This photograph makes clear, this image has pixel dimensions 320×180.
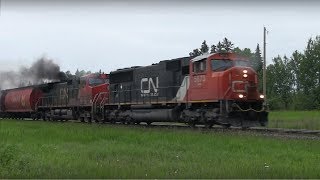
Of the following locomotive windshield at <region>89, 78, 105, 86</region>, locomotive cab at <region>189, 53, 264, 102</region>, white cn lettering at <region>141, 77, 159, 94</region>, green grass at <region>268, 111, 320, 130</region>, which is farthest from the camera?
locomotive windshield at <region>89, 78, 105, 86</region>

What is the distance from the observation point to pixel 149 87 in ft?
80.8

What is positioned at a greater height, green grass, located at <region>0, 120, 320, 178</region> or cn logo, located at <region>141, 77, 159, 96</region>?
cn logo, located at <region>141, 77, 159, 96</region>

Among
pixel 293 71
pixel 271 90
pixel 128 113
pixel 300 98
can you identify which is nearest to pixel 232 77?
pixel 128 113

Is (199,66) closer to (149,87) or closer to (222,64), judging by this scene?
(222,64)

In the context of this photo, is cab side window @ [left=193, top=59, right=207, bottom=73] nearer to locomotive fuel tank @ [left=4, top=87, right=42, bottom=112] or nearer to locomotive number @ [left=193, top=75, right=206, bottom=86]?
locomotive number @ [left=193, top=75, right=206, bottom=86]

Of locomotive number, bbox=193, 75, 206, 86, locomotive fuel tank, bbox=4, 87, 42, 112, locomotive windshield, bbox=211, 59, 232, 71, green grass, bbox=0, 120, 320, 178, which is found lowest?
green grass, bbox=0, 120, 320, 178

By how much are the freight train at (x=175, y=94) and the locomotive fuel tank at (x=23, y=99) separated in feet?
19.1

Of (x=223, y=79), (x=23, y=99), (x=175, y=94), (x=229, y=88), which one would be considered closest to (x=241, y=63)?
(x=223, y=79)

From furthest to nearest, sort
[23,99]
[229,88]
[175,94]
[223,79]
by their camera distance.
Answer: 1. [23,99]
2. [175,94]
3. [223,79]
4. [229,88]

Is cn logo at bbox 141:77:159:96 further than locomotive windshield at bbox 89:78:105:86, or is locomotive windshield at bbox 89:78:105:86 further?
locomotive windshield at bbox 89:78:105:86

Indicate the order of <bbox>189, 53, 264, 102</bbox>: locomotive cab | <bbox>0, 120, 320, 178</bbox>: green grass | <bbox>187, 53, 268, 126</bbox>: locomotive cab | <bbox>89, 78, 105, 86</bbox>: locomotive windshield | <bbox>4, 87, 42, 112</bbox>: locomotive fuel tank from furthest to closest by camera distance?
1. <bbox>4, 87, 42, 112</bbox>: locomotive fuel tank
2. <bbox>89, 78, 105, 86</bbox>: locomotive windshield
3. <bbox>189, 53, 264, 102</bbox>: locomotive cab
4. <bbox>187, 53, 268, 126</bbox>: locomotive cab
5. <bbox>0, 120, 320, 178</bbox>: green grass

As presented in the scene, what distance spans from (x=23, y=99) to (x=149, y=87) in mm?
20162

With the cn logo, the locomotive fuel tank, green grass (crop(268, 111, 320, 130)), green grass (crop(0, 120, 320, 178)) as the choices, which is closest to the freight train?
the cn logo

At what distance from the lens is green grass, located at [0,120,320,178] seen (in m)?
8.21
